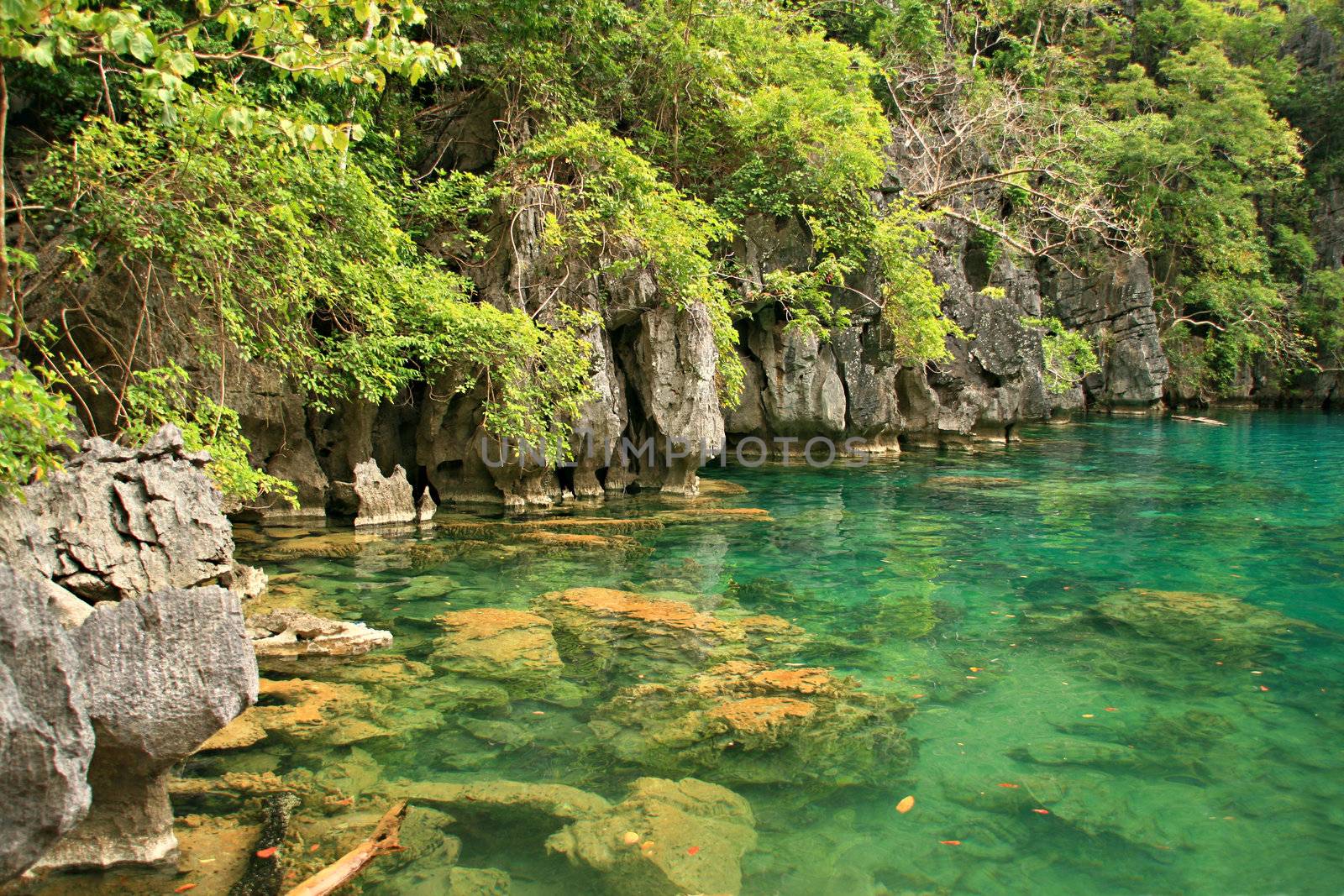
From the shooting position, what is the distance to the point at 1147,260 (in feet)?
108

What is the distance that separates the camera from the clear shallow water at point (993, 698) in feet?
13.5

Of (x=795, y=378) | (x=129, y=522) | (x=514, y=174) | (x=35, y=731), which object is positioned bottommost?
(x=35, y=731)

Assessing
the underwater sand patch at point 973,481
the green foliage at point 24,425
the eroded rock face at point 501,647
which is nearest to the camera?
the green foliage at point 24,425

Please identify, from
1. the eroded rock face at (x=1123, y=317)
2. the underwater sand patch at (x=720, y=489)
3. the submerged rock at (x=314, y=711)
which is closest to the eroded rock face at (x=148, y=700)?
the submerged rock at (x=314, y=711)

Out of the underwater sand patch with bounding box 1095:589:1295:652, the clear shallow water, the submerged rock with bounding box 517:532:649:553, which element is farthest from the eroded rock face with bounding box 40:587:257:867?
the underwater sand patch with bounding box 1095:589:1295:652

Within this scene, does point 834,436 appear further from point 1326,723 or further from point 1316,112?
point 1316,112

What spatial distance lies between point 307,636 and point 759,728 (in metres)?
3.76

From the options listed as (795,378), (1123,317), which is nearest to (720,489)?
(795,378)

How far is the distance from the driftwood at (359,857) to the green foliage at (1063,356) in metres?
26.8

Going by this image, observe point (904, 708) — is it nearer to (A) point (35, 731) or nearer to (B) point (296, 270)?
(A) point (35, 731)

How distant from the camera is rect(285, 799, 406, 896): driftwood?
3572 millimetres

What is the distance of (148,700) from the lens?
138 inches

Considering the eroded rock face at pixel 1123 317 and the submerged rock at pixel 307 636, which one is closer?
the submerged rock at pixel 307 636

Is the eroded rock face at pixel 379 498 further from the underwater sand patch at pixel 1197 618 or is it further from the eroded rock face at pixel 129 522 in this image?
the underwater sand patch at pixel 1197 618
